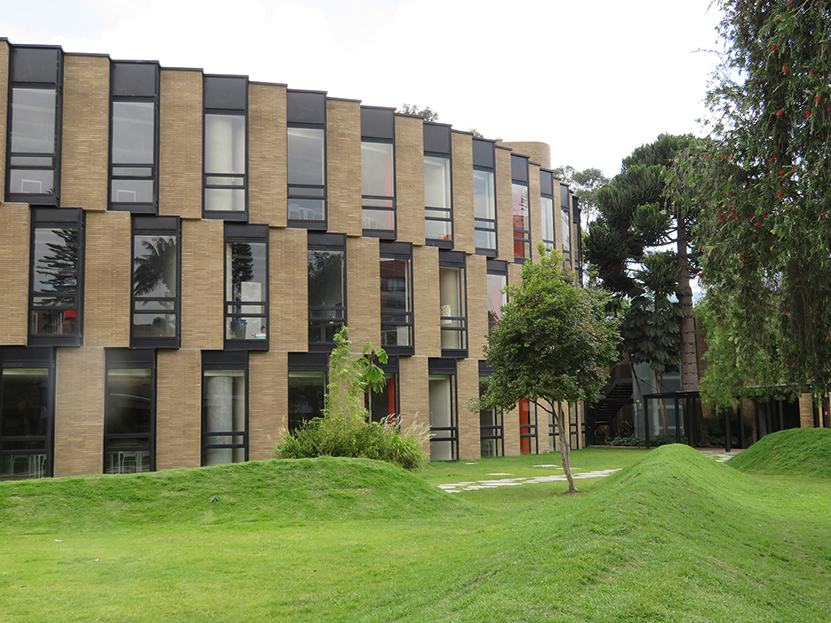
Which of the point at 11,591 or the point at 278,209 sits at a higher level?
the point at 278,209

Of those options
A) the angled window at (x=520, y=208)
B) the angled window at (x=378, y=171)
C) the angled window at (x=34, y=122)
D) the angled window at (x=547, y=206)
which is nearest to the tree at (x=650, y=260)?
the angled window at (x=547, y=206)

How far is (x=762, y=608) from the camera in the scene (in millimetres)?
5809

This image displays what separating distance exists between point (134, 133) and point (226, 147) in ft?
8.29

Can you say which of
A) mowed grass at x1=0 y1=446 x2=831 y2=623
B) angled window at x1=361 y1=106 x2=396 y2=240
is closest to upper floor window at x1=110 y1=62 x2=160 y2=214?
angled window at x1=361 y1=106 x2=396 y2=240

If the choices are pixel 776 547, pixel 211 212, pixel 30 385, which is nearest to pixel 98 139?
pixel 211 212

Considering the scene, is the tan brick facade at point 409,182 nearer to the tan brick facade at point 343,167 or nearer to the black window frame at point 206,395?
the tan brick facade at point 343,167

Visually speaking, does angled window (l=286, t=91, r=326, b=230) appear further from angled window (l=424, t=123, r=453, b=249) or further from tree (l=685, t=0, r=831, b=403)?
tree (l=685, t=0, r=831, b=403)

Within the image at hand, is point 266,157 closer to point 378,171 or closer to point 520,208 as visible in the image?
point 378,171

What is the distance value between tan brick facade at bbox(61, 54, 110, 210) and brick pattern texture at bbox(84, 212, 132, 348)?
61cm

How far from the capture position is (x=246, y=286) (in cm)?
2127

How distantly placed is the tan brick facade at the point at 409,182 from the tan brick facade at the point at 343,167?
156cm

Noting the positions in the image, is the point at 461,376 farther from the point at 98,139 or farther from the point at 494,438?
the point at 98,139

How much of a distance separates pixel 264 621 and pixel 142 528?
530cm

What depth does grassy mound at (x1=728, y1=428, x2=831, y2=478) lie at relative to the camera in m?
18.3
